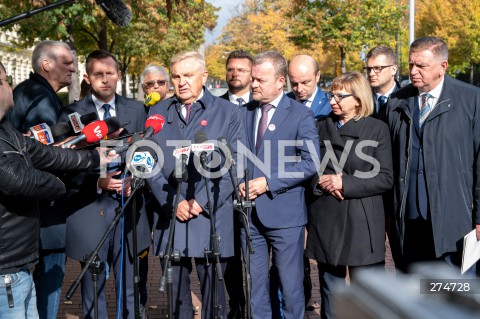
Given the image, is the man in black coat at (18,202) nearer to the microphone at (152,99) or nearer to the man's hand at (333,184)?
the man's hand at (333,184)

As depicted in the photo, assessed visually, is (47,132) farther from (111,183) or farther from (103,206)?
(103,206)

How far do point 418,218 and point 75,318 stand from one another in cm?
332

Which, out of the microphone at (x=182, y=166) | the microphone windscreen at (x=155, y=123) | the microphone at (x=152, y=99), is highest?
the microphone at (x=152, y=99)

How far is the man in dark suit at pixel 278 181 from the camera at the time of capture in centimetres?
448

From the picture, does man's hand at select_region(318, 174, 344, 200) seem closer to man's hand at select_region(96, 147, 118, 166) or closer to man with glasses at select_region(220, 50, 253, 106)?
man's hand at select_region(96, 147, 118, 166)

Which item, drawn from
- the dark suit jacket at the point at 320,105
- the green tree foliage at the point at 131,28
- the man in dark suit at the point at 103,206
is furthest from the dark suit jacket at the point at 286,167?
the green tree foliage at the point at 131,28

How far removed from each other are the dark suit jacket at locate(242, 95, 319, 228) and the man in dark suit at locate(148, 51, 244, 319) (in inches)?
10.8

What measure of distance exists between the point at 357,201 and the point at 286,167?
0.63 meters

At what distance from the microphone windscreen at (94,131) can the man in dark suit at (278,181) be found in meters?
1.28

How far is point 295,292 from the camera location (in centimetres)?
458

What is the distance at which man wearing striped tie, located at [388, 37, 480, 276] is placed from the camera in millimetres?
4121

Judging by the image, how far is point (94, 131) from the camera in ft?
11.9

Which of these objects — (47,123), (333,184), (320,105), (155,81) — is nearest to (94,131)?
(47,123)

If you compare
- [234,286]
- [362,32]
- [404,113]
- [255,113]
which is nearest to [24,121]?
[255,113]
